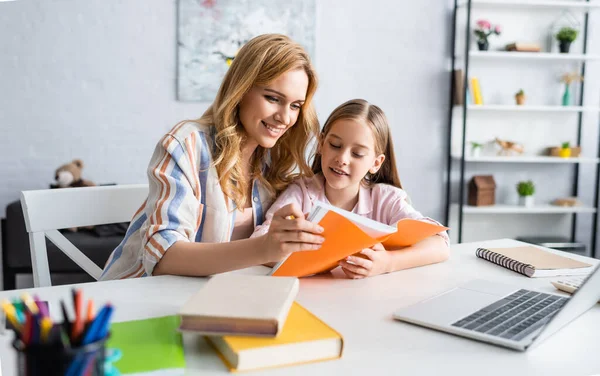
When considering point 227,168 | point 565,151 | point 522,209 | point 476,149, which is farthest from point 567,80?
point 227,168

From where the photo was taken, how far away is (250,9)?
11.8 feet

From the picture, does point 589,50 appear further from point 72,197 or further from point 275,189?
point 72,197

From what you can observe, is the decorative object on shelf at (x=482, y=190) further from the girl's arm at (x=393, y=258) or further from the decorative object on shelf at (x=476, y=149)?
the girl's arm at (x=393, y=258)

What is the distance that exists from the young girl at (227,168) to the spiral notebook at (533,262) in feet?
1.78

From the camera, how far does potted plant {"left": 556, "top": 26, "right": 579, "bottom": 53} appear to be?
382cm

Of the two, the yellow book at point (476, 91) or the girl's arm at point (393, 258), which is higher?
the yellow book at point (476, 91)

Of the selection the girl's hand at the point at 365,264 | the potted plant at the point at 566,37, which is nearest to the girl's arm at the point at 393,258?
the girl's hand at the point at 365,264

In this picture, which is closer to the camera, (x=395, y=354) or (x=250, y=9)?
(x=395, y=354)

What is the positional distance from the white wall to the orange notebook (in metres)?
2.68

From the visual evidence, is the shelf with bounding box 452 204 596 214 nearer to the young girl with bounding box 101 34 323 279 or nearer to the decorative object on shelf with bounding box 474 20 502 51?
the decorative object on shelf with bounding box 474 20 502 51

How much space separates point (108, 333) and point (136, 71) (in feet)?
10.6

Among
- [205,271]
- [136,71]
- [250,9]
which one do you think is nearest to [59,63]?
[136,71]

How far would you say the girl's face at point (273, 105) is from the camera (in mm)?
1380

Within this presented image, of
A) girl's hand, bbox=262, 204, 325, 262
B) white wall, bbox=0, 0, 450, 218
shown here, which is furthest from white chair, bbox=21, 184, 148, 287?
white wall, bbox=0, 0, 450, 218
